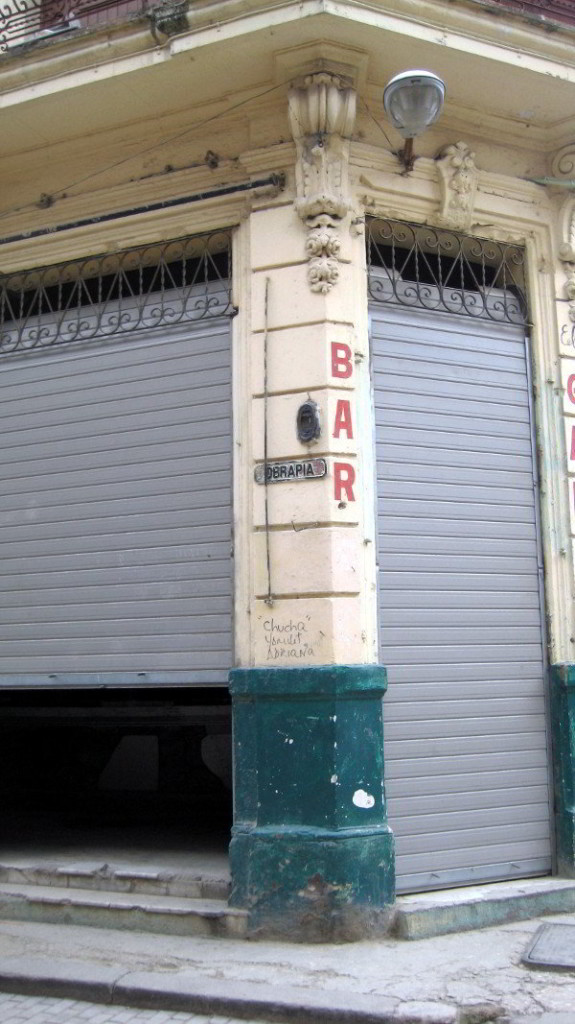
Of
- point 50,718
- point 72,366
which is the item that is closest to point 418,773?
point 72,366

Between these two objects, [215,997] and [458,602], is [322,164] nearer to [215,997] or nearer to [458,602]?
[458,602]

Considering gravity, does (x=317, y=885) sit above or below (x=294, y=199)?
below

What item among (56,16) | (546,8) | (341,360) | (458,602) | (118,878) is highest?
(56,16)

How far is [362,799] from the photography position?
17.5 ft

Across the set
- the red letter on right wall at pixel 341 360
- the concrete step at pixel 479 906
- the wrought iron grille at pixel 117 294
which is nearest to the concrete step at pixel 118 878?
the concrete step at pixel 479 906

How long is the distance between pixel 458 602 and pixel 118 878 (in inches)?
110

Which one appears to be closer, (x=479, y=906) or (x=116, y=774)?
(x=479, y=906)

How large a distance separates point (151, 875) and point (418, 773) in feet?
5.86

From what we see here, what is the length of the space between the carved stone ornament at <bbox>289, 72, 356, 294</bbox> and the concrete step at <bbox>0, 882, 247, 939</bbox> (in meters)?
3.77

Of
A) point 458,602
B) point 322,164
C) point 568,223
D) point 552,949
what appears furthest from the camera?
point 568,223

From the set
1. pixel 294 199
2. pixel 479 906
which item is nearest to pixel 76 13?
pixel 294 199

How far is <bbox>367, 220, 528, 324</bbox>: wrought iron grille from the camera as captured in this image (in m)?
6.27

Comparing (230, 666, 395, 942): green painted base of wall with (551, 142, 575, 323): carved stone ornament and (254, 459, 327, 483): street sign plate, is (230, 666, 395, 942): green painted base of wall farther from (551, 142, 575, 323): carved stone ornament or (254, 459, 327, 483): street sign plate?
(551, 142, 575, 323): carved stone ornament

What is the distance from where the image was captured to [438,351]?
6320mm
